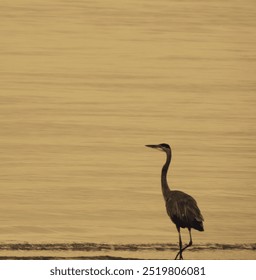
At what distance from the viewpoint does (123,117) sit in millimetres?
6219

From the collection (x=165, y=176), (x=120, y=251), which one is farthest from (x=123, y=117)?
(x=120, y=251)

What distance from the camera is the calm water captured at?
6023 mm

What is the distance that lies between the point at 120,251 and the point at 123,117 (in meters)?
0.79

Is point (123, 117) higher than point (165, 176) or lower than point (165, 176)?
higher

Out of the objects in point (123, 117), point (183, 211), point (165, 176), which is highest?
point (123, 117)

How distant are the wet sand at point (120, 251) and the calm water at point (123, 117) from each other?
0.15ft

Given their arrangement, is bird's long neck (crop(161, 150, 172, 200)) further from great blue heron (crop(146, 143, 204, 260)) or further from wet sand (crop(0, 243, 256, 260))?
wet sand (crop(0, 243, 256, 260))

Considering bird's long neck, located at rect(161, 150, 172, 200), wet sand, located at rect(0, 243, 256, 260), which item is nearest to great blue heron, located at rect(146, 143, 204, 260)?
bird's long neck, located at rect(161, 150, 172, 200)

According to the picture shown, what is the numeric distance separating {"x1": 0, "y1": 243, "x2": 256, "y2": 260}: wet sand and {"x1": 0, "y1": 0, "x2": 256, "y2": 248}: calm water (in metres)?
0.05

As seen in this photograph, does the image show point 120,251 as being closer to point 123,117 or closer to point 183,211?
point 183,211

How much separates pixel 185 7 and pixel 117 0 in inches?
15.7

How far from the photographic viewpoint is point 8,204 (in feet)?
19.7

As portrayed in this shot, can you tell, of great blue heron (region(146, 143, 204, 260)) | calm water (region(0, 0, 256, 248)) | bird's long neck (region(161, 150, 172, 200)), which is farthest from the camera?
calm water (region(0, 0, 256, 248))

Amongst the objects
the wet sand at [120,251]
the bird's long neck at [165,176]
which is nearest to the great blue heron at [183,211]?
the bird's long neck at [165,176]
